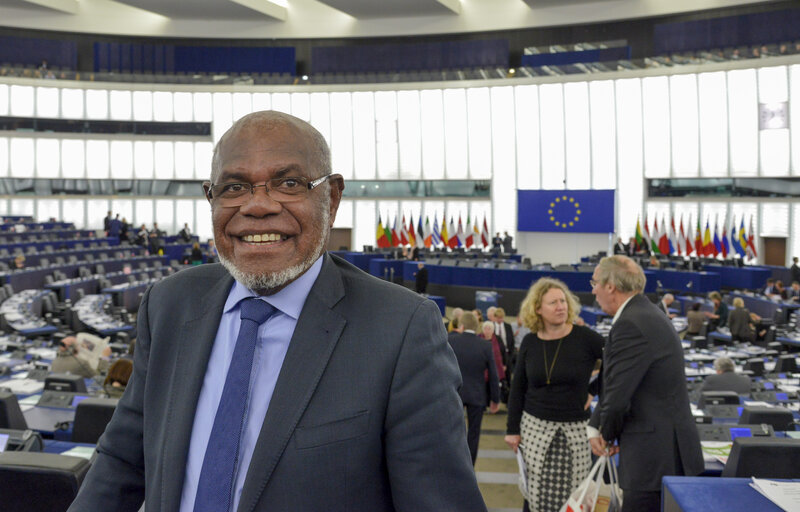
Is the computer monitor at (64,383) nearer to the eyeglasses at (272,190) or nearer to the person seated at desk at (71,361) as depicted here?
Answer: the person seated at desk at (71,361)

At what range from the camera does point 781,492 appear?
176cm

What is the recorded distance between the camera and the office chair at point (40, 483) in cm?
235

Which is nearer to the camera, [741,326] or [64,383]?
[64,383]

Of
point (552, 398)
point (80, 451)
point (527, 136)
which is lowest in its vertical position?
point (80, 451)

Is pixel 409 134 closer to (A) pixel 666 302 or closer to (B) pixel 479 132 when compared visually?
(B) pixel 479 132

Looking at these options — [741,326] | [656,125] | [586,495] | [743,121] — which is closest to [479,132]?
[656,125]

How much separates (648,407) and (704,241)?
22.6 metres

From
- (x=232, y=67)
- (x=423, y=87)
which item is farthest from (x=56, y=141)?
(x=423, y=87)

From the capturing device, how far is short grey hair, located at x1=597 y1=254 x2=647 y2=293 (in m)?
3.46

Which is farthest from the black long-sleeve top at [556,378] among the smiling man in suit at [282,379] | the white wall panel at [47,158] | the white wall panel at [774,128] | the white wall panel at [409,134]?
the white wall panel at [47,158]

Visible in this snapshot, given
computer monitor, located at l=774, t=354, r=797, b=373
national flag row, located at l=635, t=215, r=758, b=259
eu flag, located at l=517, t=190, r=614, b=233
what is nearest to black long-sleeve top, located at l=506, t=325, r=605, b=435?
computer monitor, located at l=774, t=354, r=797, b=373

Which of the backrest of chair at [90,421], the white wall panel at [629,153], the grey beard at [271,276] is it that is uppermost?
the white wall panel at [629,153]

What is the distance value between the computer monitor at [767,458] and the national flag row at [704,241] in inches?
860

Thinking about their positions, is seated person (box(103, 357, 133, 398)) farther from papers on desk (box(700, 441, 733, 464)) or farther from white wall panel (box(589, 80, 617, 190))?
white wall panel (box(589, 80, 617, 190))
